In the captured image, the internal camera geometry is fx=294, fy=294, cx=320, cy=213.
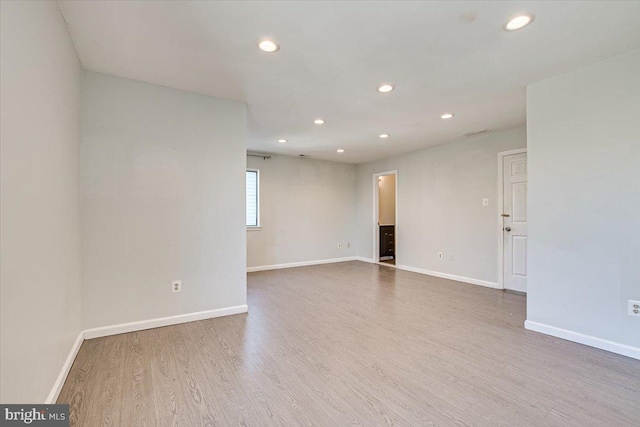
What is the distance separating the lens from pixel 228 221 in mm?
3350

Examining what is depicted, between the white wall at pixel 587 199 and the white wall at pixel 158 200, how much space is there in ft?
10.2

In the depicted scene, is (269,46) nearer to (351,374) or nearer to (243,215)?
(243,215)

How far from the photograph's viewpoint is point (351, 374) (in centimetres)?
212

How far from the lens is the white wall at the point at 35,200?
3.92 ft

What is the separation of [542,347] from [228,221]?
3256mm

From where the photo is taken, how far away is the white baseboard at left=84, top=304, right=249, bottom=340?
271cm

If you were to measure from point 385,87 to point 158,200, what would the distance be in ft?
8.39

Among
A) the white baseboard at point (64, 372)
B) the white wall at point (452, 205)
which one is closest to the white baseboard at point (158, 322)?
the white baseboard at point (64, 372)

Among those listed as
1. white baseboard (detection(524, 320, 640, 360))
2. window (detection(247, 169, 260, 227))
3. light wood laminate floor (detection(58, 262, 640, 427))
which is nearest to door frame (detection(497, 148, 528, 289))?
light wood laminate floor (detection(58, 262, 640, 427))

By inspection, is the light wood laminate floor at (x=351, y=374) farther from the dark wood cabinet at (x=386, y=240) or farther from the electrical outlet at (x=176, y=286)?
the dark wood cabinet at (x=386, y=240)

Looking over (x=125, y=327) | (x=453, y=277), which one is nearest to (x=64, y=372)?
(x=125, y=327)

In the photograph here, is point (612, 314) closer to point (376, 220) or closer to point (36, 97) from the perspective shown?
point (36, 97)
